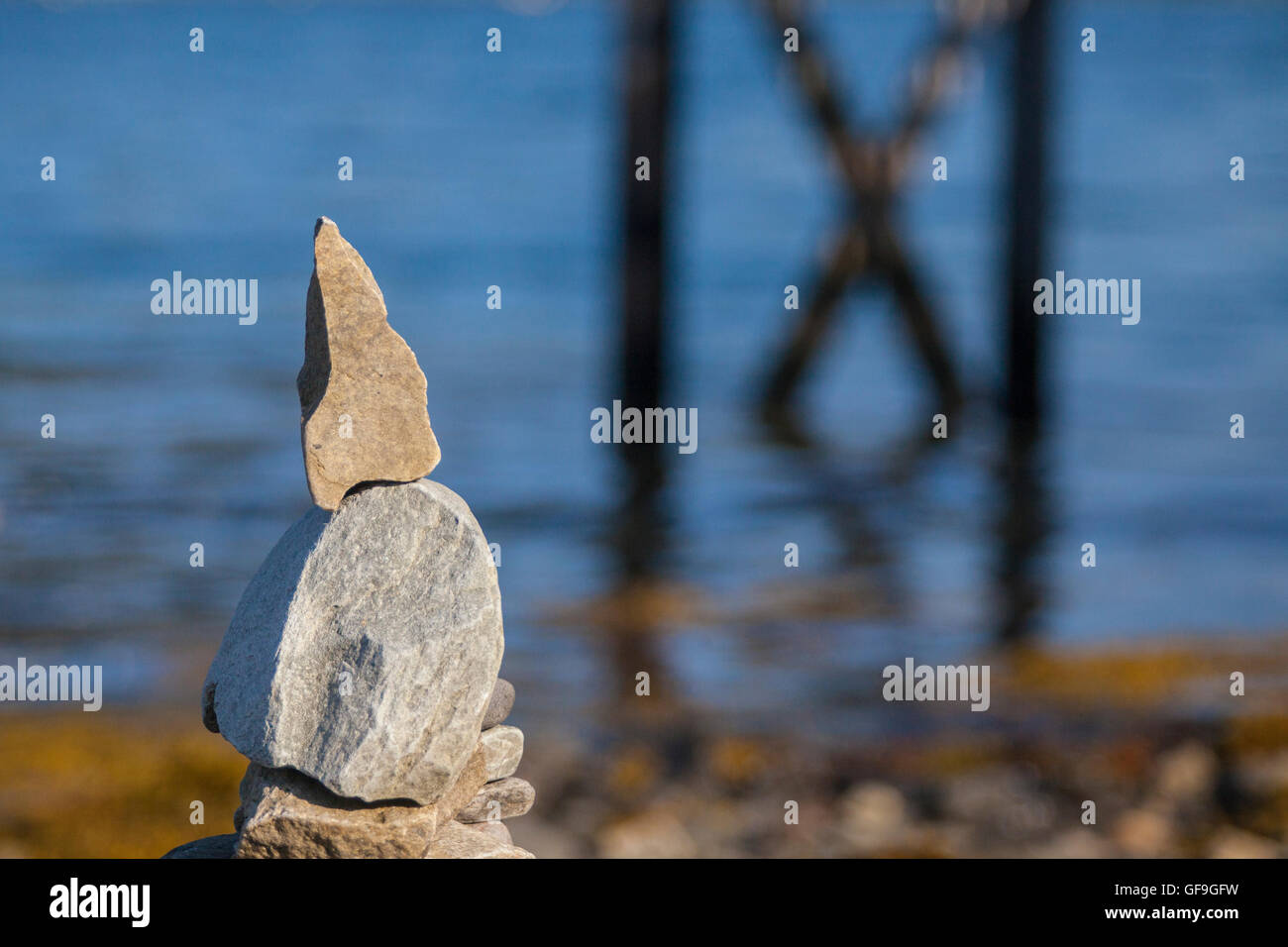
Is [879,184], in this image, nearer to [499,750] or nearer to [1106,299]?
[499,750]

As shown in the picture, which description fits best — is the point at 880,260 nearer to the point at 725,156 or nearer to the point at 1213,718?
the point at 1213,718

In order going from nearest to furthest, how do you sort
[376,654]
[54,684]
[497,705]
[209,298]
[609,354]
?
1. [376,654]
2. [497,705]
3. [54,684]
4. [609,354]
5. [209,298]

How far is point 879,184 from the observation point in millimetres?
11070

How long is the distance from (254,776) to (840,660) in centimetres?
513

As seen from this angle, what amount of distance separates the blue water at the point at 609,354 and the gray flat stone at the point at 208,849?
369 cm

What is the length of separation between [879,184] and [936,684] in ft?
15.5

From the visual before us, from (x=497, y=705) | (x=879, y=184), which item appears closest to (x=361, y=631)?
(x=497, y=705)

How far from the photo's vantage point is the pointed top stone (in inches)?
139

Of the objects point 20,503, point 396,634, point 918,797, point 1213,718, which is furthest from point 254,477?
point 396,634

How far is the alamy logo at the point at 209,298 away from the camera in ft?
60.4

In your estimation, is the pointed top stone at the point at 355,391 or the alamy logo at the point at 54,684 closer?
the pointed top stone at the point at 355,391

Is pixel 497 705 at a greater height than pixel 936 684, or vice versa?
pixel 497 705

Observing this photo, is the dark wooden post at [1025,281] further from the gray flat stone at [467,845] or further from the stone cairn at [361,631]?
the stone cairn at [361,631]

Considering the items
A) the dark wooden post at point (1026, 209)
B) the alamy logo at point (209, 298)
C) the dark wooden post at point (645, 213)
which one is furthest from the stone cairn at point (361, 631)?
the alamy logo at point (209, 298)
